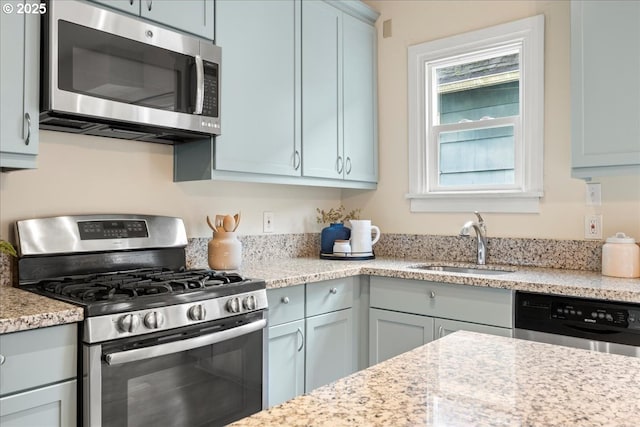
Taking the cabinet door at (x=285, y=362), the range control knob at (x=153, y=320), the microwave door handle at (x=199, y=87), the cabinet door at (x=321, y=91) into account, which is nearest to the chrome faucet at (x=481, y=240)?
the cabinet door at (x=321, y=91)

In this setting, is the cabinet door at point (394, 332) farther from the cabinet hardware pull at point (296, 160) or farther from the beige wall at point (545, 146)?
the cabinet hardware pull at point (296, 160)

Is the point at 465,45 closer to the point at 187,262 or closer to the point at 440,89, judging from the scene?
the point at 440,89

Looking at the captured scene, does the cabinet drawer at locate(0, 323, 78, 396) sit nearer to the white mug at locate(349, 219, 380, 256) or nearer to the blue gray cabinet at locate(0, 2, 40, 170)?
the blue gray cabinet at locate(0, 2, 40, 170)

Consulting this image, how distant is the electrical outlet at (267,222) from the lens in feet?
9.73

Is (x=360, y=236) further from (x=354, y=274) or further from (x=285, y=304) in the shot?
(x=285, y=304)

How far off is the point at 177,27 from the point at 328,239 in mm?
→ 1470

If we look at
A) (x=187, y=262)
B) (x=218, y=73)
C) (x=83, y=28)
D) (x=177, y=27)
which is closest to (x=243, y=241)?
(x=187, y=262)

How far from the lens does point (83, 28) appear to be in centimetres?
182

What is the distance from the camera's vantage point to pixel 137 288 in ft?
5.68

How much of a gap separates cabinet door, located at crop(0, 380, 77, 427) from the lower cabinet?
32.3 inches

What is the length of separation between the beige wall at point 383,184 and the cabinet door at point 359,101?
89 mm

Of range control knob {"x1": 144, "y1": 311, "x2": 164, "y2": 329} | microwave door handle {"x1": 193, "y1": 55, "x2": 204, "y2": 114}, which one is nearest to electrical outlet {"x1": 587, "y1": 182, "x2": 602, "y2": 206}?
microwave door handle {"x1": 193, "y1": 55, "x2": 204, "y2": 114}

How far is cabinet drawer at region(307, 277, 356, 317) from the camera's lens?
2.39m

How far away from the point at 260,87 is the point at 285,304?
105cm
